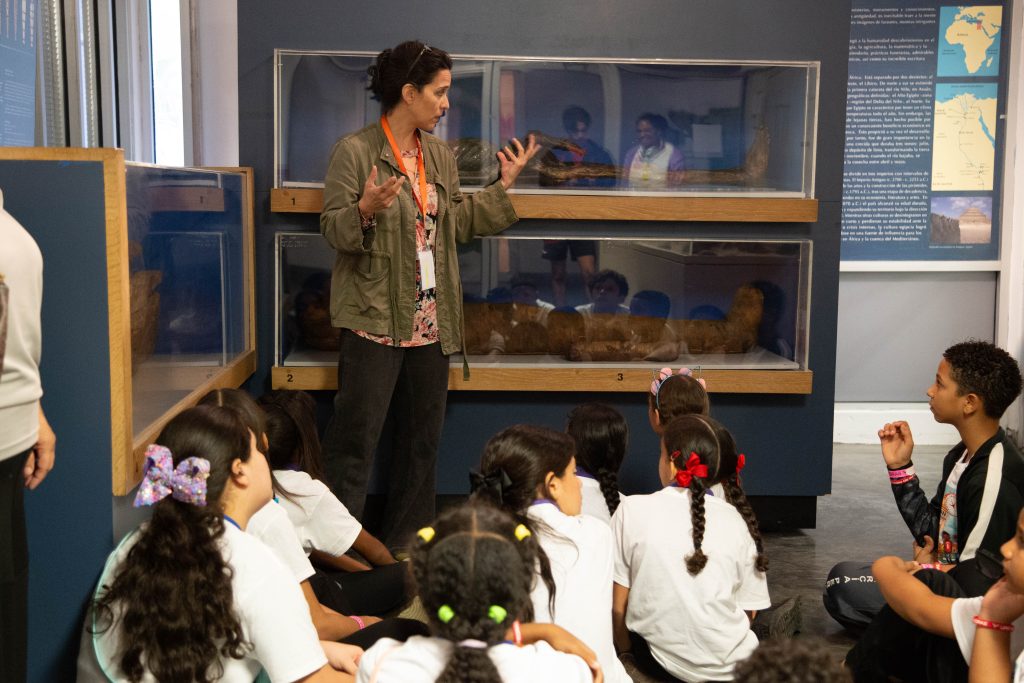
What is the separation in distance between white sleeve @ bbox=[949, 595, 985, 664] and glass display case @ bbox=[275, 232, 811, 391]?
7.15 ft

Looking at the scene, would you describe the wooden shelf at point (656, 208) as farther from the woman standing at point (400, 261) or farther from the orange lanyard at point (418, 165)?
the orange lanyard at point (418, 165)

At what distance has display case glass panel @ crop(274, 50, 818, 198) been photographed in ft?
14.7

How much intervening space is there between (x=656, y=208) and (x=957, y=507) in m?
1.74

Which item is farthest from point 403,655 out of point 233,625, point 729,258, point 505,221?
point 729,258

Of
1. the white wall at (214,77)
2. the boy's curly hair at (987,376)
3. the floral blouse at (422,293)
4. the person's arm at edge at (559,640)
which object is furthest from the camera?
the white wall at (214,77)

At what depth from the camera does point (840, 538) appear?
4789mm

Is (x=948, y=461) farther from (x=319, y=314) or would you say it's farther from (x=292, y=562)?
(x=319, y=314)

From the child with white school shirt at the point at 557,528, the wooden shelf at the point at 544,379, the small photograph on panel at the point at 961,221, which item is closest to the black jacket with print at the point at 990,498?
the child with white school shirt at the point at 557,528

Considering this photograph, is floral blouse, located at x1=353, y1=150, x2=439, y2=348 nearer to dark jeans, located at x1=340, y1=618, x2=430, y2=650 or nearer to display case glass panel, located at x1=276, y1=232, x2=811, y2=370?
display case glass panel, located at x1=276, y1=232, x2=811, y2=370

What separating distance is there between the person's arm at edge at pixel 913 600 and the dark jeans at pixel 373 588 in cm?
140

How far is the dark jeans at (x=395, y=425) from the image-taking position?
404 cm

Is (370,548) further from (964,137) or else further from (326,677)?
(964,137)

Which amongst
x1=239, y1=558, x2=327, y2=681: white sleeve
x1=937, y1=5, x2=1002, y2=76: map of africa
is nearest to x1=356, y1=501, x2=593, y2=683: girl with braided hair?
x1=239, y1=558, x2=327, y2=681: white sleeve

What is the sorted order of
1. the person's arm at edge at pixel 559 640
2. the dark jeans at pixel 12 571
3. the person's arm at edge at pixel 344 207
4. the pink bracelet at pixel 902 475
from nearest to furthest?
the dark jeans at pixel 12 571, the person's arm at edge at pixel 559 640, the pink bracelet at pixel 902 475, the person's arm at edge at pixel 344 207
